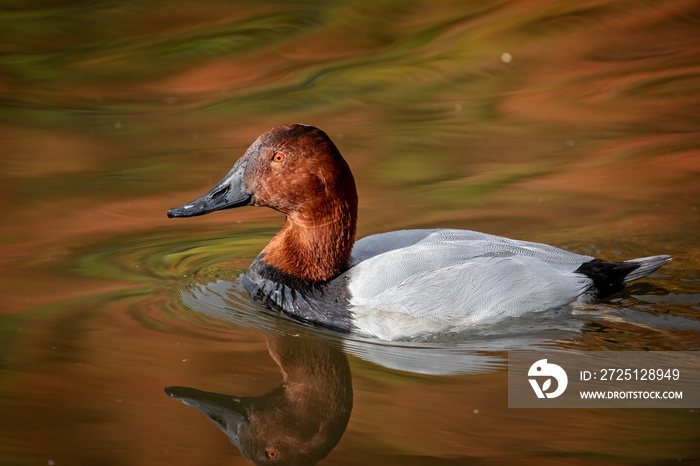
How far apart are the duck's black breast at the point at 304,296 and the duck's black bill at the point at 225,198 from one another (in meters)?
0.49

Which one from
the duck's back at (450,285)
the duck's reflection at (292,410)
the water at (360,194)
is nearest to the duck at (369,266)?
the duck's back at (450,285)

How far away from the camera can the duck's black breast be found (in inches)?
225

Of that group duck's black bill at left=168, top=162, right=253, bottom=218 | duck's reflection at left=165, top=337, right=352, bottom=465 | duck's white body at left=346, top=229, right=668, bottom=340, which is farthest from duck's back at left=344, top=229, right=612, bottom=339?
duck's black bill at left=168, top=162, right=253, bottom=218

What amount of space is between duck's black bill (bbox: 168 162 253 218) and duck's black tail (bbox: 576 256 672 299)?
7.73ft

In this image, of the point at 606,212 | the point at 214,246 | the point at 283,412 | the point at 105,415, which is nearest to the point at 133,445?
the point at 105,415

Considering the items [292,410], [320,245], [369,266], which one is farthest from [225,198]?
[292,410]

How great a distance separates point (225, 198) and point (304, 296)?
0.88 metres

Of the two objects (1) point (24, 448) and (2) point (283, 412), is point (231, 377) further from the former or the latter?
(1) point (24, 448)

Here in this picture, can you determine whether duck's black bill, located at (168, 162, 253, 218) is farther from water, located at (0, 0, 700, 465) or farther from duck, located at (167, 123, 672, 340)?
water, located at (0, 0, 700, 465)

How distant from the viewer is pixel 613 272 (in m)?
6.05

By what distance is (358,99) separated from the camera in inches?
417

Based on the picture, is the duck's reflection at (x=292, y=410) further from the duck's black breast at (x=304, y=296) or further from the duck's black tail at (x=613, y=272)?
the duck's black tail at (x=613, y=272)
